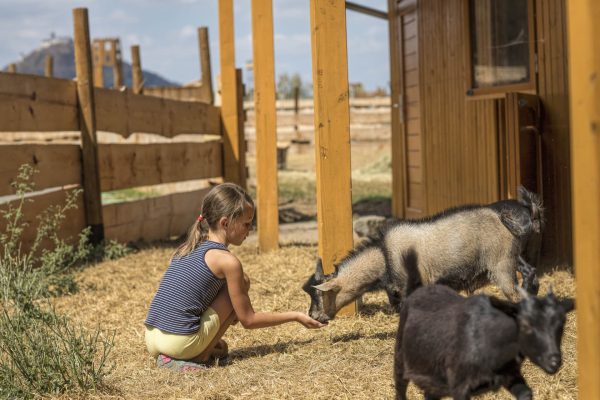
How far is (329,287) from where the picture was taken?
18.6 ft

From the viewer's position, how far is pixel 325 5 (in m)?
5.74

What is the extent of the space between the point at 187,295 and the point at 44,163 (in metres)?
4.44

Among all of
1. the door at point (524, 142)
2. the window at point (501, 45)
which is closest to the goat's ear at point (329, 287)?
the door at point (524, 142)

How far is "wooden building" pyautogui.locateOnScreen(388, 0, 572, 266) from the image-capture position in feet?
25.2

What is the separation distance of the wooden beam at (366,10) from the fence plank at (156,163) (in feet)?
9.25

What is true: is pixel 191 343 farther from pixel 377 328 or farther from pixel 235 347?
pixel 377 328

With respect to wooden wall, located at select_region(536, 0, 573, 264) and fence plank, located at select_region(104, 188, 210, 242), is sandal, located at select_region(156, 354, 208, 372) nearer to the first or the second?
wooden wall, located at select_region(536, 0, 573, 264)

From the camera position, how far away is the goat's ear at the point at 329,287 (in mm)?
5570

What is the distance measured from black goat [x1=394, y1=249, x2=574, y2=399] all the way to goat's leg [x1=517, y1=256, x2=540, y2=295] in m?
2.87

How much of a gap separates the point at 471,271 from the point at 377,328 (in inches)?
32.6

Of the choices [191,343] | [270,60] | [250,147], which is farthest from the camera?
[250,147]

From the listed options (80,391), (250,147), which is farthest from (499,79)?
(250,147)

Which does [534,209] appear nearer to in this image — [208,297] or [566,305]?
[208,297]

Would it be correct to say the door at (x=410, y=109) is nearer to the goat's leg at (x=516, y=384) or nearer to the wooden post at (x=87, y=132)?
the wooden post at (x=87, y=132)
